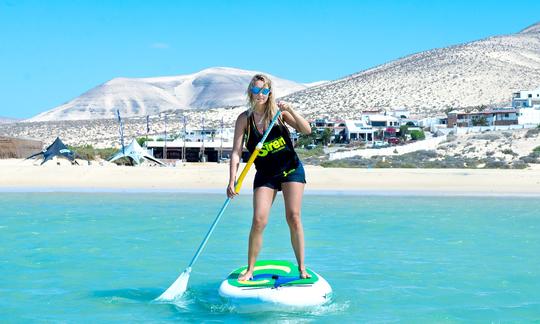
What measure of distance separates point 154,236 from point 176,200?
8.44 metres

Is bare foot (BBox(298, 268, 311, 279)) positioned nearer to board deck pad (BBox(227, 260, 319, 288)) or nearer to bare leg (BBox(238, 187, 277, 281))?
board deck pad (BBox(227, 260, 319, 288))

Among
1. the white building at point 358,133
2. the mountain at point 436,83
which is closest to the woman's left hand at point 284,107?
the white building at point 358,133

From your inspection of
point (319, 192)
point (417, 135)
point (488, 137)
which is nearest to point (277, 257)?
point (319, 192)

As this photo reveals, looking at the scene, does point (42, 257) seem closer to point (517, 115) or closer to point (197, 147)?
point (197, 147)

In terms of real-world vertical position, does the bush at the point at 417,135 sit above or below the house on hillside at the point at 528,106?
below

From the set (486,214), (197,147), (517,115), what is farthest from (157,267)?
(517,115)

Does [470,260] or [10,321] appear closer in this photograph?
[10,321]

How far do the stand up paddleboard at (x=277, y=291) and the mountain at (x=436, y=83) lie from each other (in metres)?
70.5

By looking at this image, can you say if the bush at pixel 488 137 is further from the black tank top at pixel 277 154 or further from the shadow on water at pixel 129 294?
the black tank top at pixel 277 154

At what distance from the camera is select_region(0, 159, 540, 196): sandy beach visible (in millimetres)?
24359

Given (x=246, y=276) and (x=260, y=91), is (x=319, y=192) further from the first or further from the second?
(x=260, y=91)

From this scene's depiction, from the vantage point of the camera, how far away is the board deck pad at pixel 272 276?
695 centimetres

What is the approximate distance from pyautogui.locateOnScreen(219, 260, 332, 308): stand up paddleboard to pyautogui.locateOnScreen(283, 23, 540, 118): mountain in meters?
70.5

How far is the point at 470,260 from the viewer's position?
9.97 meters
